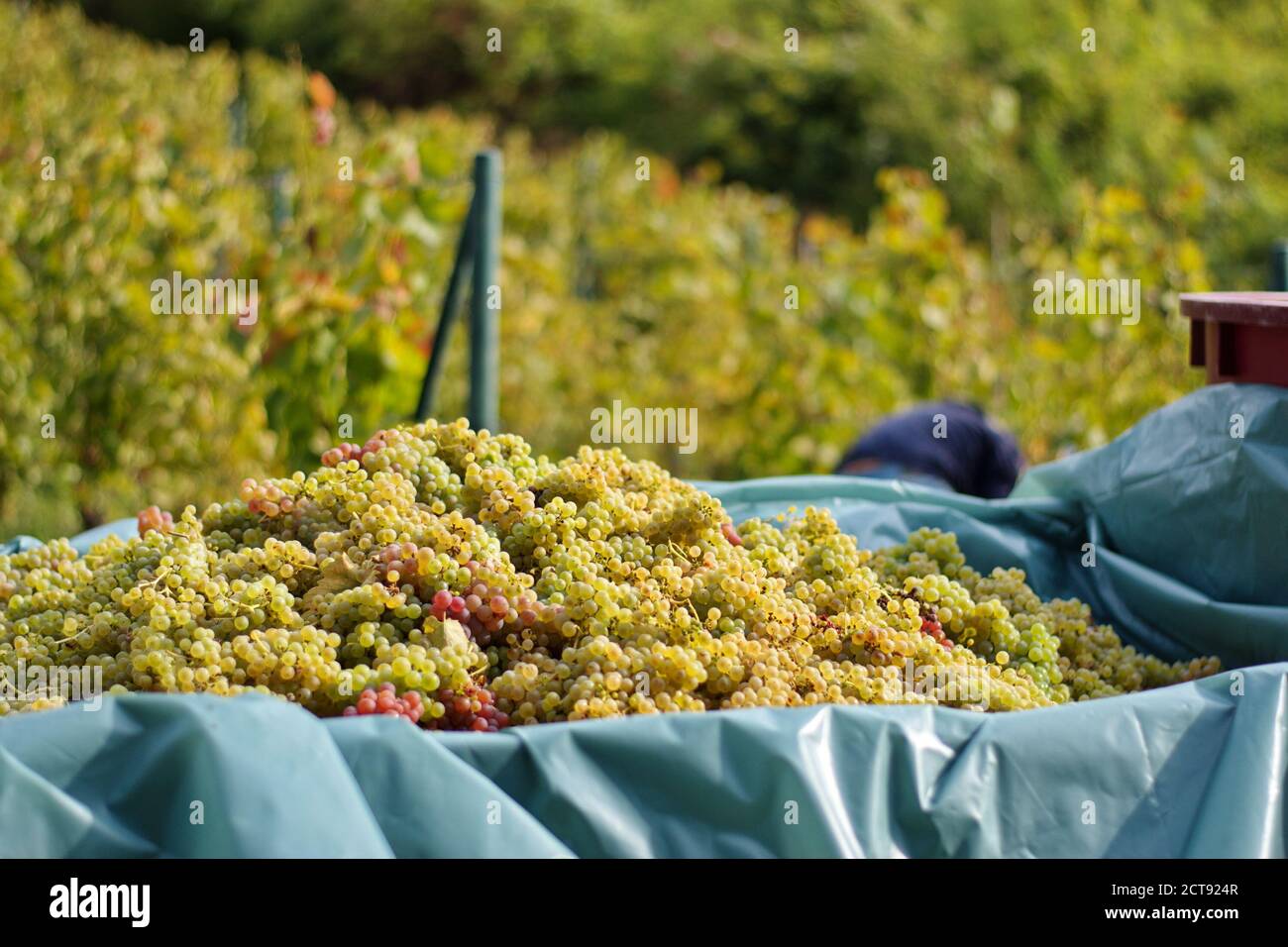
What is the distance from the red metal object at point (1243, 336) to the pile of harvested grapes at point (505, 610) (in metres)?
0.50

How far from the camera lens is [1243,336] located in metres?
2.40

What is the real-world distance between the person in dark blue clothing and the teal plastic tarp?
197cm

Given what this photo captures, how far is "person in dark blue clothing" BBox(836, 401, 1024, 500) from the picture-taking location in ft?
12.3

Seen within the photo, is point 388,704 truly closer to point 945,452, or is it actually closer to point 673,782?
point 673,782

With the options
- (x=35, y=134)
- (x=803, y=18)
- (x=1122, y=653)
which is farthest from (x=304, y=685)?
(x=803, y=18)

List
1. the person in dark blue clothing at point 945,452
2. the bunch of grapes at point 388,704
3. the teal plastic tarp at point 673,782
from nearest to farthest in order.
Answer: the teal plastic tarp at point 673,782 < the bunch of grapes at point 388,704 < the person in dark blue clothing at point 945,452

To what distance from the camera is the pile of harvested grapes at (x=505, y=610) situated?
1.74 metres

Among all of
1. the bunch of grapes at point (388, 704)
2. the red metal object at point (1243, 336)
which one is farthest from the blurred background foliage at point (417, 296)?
the bunch of grapes at point (388, 704)

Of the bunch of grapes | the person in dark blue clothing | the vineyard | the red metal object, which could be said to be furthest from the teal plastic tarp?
the person in dark blue clothing

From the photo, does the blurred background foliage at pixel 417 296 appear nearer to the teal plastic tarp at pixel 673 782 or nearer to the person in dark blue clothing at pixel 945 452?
the person in dark blue clothing at pixel 945 452

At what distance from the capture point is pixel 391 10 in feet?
49.3

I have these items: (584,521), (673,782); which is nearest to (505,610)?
(584,521)
